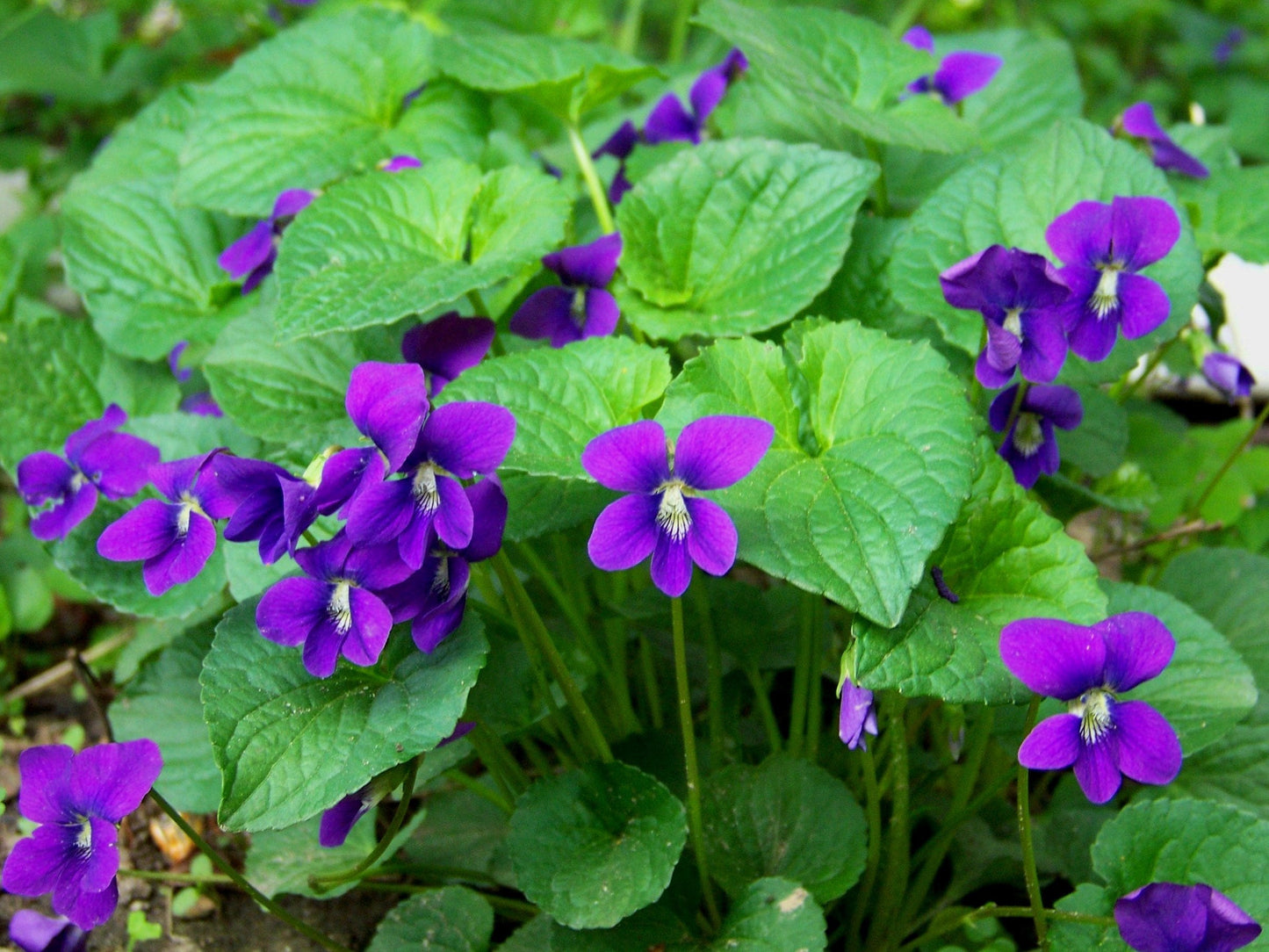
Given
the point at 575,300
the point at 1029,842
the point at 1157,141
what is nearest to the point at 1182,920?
the point at 1029,842

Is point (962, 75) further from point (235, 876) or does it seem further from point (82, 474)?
point (235, 876)

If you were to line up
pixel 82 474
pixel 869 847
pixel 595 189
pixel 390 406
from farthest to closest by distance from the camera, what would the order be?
pixel 595 189
pixel 82 474
pixel 869 847
pixel 390 406

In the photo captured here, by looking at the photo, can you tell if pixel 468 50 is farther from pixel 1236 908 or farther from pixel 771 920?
pixel 1236 908

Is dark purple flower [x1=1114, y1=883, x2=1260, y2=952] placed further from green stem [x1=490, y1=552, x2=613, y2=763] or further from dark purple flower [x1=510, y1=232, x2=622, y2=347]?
dark purple flower [x1=510, y1=232, x2=622, y2=347]

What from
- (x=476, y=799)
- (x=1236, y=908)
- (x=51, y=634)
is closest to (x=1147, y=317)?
(x=1236, y=908)

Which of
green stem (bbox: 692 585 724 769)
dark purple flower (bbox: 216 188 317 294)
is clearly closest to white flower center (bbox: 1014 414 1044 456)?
green stem (bbox: 692 585 724 769)

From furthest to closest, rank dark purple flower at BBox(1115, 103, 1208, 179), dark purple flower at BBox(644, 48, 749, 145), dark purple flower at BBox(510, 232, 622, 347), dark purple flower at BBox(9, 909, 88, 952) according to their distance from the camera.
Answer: dark purple flower at BBox(644, 48, 749, 145), dark purple flower at BBox(1115, 103, 1208, 179), dark purple flower at BBox(510, 232, 622, 347), dark purple flower at BBox(9, 909, 88, 952)
